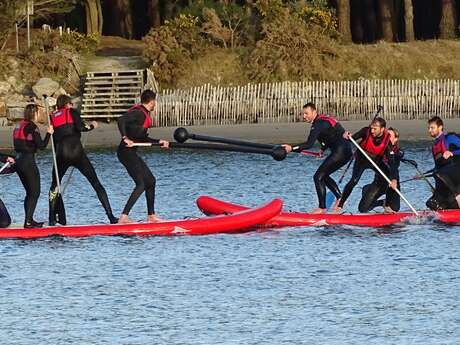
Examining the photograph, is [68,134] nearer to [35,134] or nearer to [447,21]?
[35,134]

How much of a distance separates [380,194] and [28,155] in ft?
17.5

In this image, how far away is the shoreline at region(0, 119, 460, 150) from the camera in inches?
1602

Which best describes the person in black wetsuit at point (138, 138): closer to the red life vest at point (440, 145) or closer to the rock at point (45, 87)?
the red life vest at point (440, 145)

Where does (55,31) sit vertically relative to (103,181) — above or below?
above

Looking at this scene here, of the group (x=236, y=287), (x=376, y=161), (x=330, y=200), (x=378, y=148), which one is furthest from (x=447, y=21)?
(x=236, y=287)

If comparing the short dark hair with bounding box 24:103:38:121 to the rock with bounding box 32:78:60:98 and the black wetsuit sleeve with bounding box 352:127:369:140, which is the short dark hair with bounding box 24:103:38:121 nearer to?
the black wetsuit sleeve with bounding box 352:127:369:140

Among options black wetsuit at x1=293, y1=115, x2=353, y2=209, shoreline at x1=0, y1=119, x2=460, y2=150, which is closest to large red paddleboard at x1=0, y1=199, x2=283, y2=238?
Answer: black wetsuit at x1=293, y1=115, x2=353, y2=209

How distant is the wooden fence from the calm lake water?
15172mm

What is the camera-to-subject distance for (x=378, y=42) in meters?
49.0

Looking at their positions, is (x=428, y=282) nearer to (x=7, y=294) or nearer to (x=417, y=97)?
(x=7, y=294)

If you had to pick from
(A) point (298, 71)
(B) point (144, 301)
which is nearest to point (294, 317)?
(B) point (144, 301)

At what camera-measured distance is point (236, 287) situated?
2038 cm

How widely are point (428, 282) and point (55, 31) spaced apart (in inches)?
1171

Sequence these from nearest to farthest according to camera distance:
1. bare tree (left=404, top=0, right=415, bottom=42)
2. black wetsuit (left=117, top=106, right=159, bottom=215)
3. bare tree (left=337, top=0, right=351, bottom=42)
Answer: black wetsuit (left=117, top=106, right=159, bottom=215) → bare tree (left=404, top=0, right=415, bottom=42) → bare tree (left=337, top=0, right=351, bottom=42)
